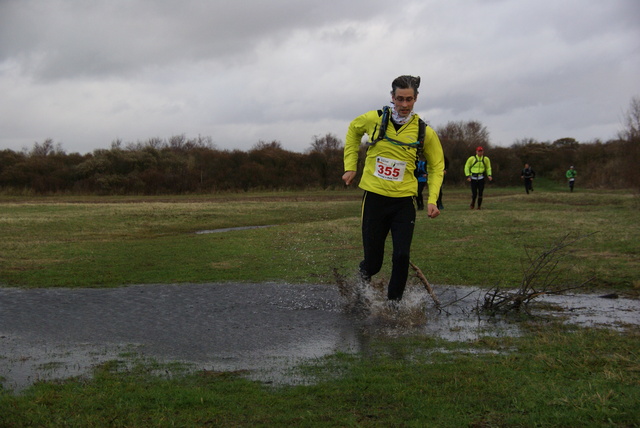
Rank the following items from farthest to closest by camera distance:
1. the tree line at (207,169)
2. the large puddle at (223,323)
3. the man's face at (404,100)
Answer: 1. the tree line at (207,169)
2. the man's face at (404,100)
3. the large puddle at (223,323)

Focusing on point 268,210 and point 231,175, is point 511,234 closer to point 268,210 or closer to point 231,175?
point 268,210

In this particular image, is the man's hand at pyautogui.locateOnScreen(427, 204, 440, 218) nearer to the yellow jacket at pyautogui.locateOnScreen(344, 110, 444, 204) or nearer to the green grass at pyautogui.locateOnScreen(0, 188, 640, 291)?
the yellow jacket at pyautogui.locateOnScreen(344, 110, 444, 204)

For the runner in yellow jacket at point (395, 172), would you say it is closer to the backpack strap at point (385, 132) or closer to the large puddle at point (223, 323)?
the backpack strap at point (385, 132)

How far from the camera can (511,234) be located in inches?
598

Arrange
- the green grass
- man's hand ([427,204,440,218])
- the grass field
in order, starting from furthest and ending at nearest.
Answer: the green grass → man's hand ([427,204,440,218]) → the grass field

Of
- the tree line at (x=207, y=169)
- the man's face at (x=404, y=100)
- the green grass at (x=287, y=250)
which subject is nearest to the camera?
the man's face at (x=404, y=100)

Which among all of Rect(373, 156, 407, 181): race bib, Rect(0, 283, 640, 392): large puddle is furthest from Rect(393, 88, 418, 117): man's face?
Rect(0, 283, 640, 392): large puddle

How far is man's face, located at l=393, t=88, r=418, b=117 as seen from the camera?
270 inches

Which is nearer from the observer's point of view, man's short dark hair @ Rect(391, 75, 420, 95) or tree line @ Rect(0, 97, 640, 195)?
man's short dark hair @ Rect(391, 75, 420, 95)

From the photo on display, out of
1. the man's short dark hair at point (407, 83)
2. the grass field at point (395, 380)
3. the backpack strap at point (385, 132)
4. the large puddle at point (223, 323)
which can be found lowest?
the large puddle at point (223, 323)

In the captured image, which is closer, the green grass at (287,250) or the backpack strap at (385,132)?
the backpack strap at (385,132)

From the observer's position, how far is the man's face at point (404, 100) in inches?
270

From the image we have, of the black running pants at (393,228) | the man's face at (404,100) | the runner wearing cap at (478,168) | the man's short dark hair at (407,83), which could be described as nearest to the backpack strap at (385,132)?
the man's face at (404,100)

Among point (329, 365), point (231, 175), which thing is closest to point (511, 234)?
point (329, 365)
